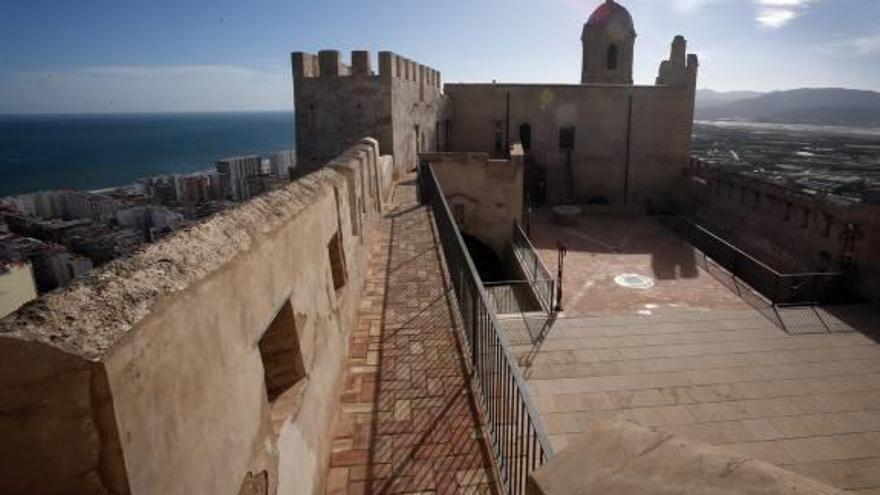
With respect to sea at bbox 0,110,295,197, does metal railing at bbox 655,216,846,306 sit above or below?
below

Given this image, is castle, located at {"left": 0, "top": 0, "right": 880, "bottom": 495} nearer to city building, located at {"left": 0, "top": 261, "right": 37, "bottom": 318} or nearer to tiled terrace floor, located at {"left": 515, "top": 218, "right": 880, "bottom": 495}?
tiled terrace floor, located at {"left": 515, "top": 218, "right": 880, "bottom": 495}

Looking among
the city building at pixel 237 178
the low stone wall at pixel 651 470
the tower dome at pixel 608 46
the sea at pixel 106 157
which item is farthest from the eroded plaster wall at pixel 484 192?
the sea at pixel 106 157

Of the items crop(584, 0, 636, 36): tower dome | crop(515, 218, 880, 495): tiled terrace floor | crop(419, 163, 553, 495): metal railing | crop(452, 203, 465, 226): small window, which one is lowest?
crop(515, 218, 880, 495): tiled terrace floor

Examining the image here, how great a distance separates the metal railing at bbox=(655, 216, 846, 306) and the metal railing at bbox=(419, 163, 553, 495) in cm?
1074

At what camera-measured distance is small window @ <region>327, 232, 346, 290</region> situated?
468 cm

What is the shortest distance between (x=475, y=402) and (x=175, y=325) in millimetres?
3120

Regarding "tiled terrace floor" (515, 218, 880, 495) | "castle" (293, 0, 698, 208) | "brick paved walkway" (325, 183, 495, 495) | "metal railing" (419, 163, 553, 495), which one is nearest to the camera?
"metal railing" (419, 163, 553, 495)

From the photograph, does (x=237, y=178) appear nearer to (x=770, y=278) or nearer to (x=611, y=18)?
(x=611, y=18)

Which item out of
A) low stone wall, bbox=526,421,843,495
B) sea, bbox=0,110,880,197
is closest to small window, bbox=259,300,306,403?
low stone wall, bbox=526,421,843,495

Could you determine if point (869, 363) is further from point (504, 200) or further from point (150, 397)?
point (150, 397)

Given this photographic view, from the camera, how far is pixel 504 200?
1789 centimetres

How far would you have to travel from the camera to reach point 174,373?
1.58 metres

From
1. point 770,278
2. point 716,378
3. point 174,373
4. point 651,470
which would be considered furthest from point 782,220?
point 174,373

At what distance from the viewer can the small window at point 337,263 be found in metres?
4.68
